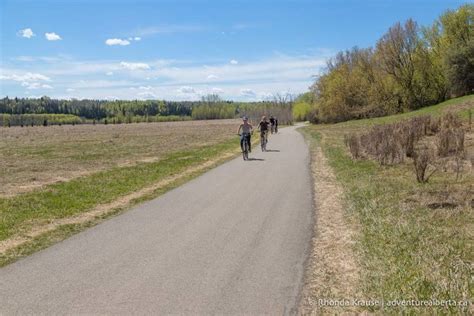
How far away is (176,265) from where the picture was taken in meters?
5.78

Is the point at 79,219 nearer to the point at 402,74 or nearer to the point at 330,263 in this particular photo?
the point at 330,263

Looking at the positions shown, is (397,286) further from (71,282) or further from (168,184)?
(168,184)

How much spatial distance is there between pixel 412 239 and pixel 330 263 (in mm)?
1552

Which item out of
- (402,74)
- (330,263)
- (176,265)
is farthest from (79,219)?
(402,74)

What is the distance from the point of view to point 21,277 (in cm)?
541

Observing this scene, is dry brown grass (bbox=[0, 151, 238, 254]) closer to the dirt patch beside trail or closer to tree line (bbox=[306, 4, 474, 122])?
the dirt patch beside trail

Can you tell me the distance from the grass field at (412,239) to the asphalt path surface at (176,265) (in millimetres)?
795

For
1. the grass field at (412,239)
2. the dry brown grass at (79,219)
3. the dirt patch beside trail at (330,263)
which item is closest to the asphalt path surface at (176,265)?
the dirt patch beside trail at (330,263)

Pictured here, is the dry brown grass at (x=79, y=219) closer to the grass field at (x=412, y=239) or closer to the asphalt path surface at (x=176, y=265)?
the asphalt path surface at (x=176, y=265)

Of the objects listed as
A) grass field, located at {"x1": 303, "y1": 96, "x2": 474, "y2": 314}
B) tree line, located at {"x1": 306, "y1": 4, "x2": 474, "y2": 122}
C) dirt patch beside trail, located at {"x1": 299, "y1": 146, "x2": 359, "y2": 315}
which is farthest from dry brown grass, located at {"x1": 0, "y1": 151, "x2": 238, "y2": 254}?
tree line, located at {"x1": 306, "y1": 4, "x2": 474, "y2": 122}

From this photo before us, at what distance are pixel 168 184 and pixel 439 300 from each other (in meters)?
9.78

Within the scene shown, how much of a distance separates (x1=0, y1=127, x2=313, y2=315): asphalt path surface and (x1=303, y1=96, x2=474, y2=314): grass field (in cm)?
79

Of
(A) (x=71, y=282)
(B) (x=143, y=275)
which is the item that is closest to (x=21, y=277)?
(A) (x=71, y=282)

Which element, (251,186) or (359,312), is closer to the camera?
(359,312)
